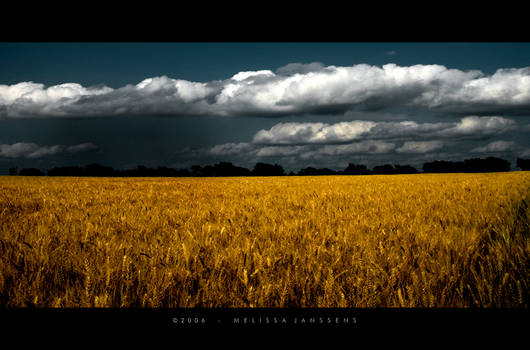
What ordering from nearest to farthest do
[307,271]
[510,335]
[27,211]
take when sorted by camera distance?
[510,335] < [307,271] < [27,211]

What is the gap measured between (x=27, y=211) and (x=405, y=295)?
5323 mm

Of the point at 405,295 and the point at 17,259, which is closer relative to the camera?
the point at 405,295

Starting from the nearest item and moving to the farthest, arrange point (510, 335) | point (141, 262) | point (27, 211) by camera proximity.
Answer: point (510, 335)
point (141, 262)
point (27, 211)

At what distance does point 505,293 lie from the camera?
1500mm

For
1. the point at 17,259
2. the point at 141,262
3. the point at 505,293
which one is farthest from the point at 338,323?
the point at 17,259

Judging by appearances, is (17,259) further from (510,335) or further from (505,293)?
(505,293)
